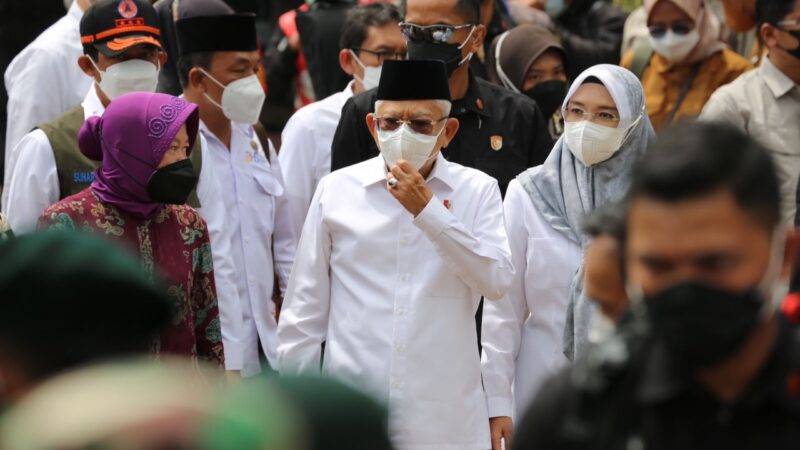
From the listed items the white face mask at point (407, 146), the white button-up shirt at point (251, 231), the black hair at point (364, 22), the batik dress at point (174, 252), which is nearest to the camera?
the batik dress at point (174, 252)

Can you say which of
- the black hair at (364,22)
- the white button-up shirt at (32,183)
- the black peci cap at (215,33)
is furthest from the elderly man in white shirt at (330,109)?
the white button-up shirt at (32,183)

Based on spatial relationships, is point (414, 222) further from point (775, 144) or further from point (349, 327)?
point (775, 144)

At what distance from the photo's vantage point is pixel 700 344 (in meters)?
2.96

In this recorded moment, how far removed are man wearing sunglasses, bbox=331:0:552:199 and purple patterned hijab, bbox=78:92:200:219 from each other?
109 cm

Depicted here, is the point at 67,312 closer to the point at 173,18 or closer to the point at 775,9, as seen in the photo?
the point at 775,9

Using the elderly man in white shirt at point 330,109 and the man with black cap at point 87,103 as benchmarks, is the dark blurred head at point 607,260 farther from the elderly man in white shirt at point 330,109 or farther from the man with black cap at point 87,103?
the elderly man in white shirt at point 330,109

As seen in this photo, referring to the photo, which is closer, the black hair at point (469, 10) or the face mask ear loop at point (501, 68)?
the black hair at point (469, 10)

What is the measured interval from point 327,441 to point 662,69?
21.6 feet

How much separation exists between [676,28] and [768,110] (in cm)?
124

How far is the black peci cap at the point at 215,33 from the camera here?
24.4 ft

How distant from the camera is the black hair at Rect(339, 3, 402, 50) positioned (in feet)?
26.9

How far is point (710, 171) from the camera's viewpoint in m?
3.01

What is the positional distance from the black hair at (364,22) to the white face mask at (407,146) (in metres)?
2.21

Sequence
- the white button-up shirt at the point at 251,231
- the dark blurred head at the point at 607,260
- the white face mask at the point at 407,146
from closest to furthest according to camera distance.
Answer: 1. the dark blurred head at the point at 607,260
2. the white face mask at the point at 407,146
3. the white button-up shirt at the point at 251,231
